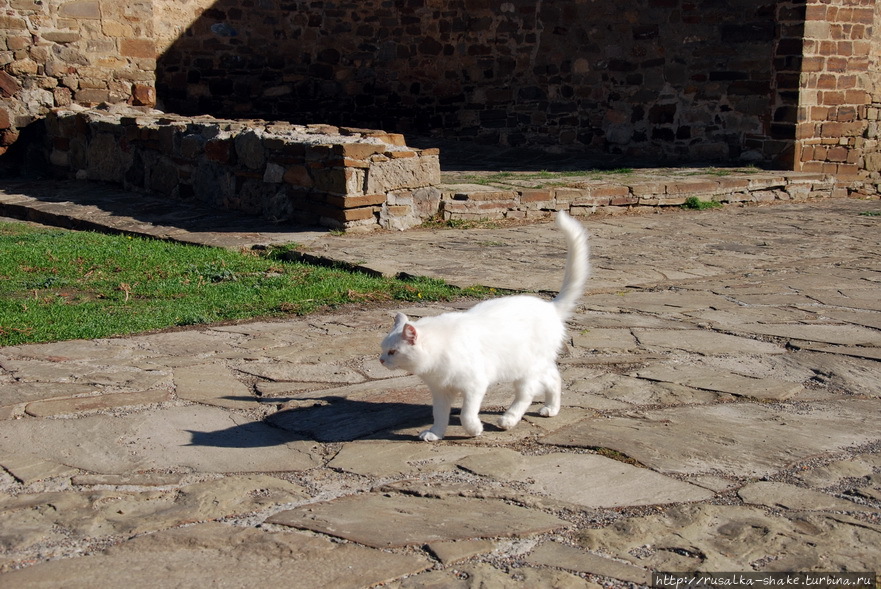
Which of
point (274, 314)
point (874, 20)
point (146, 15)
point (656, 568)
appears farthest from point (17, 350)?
point (874, 20)

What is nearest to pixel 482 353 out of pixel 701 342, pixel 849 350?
pixel 701 342

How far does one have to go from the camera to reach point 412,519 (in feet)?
9.04

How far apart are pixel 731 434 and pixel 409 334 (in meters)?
1.16

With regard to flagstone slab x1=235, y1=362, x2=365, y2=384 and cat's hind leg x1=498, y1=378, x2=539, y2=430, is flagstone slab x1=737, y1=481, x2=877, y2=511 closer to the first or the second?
cat's hind leg x1=498, y1=378, x2=539, y2=430

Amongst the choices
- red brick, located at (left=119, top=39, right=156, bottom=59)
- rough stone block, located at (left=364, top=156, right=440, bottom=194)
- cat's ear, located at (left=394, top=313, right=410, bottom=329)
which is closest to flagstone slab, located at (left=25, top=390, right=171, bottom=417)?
cat's ear, located at (left=394, top=313, right=410, bottom=329)

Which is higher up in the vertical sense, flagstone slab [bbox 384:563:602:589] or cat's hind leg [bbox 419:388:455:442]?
cat's hind leg [bbox 419:388:455:442]

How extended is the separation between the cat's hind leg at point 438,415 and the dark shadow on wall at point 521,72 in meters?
8.86

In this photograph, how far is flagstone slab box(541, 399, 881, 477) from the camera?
3180mm

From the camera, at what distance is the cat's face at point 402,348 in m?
3.27

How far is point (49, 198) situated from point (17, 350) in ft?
17.3

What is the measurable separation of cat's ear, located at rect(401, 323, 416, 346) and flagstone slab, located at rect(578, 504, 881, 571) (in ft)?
2.99

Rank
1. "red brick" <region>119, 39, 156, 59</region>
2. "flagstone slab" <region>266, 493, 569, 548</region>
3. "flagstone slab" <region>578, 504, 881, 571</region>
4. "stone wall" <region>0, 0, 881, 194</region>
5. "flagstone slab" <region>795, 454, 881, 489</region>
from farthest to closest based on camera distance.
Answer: "red brick" <region>119, 39, 156, 59</region>
"stone wall" <region>0, 0, 881, 194</region>
"flagstone slab" <region>795, 454, 881, 489</region>
"flagstone slab" <region>266, 493, 569, 548</region>
"flagstone slab" <region>578, 504, 881, 571</region>

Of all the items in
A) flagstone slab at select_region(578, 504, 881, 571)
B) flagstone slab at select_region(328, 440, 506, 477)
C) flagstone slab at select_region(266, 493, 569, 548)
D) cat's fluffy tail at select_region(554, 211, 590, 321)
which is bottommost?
flagstone slab at select_region(328, 440, 506, 477)

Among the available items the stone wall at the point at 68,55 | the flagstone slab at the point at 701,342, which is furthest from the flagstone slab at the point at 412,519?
the stone wall at the point at 68,55
